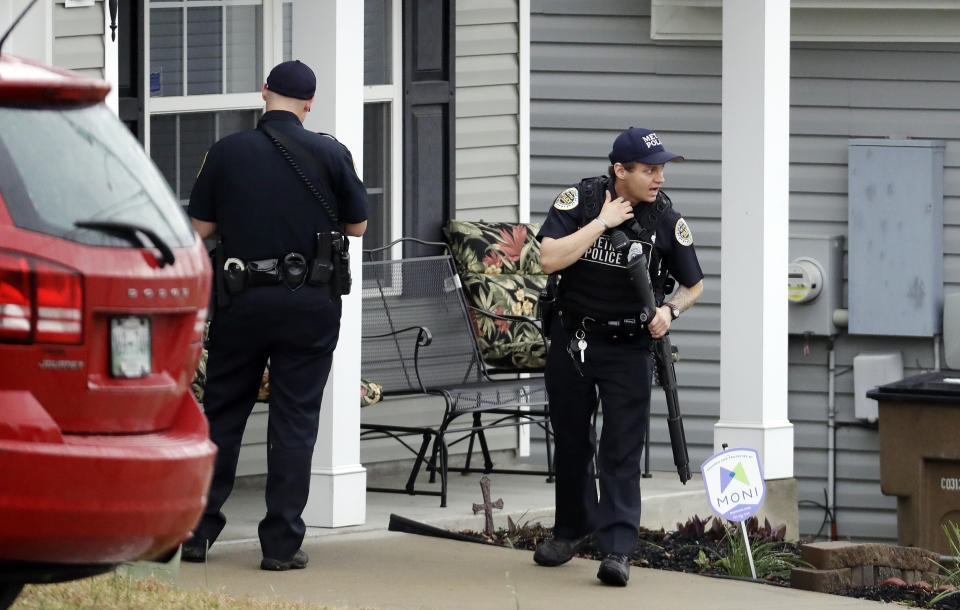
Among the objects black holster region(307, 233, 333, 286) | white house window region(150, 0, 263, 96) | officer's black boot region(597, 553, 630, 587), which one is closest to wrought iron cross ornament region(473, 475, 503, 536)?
officer's black boot region(597, 553, 630, 587)

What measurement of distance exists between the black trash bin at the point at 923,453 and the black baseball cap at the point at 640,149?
11.1 feet

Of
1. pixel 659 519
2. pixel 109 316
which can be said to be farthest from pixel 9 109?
pixel 659 519

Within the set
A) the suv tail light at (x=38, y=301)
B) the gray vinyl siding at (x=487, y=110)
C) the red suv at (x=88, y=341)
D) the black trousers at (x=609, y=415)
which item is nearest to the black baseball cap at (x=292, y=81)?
the black trousers at (x=609, y=415)

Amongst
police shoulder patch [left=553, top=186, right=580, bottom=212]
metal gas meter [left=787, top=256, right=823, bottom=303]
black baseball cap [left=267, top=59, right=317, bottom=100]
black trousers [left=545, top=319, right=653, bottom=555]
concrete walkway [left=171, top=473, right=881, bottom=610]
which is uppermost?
black baseball cap [left=267, top=59, right=317, bottom=100]

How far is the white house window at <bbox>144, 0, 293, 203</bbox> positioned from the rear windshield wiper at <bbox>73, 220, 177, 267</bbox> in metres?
4.76

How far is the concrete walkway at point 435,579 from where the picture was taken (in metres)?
6.39

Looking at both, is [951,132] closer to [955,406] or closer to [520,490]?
[955,406]

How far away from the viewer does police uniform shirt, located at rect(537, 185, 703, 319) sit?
6738 mm

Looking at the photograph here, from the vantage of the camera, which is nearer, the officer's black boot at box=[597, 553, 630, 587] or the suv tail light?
Result: the suv tail light

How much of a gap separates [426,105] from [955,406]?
11.2 feet

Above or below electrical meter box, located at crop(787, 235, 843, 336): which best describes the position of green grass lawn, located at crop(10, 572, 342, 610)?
below

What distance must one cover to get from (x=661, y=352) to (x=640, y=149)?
0.85m

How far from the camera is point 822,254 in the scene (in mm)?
11211

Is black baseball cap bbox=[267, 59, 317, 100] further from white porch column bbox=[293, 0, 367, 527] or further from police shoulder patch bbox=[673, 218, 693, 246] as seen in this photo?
police shoulder patch bbox=[673, 218, 693, 246]
